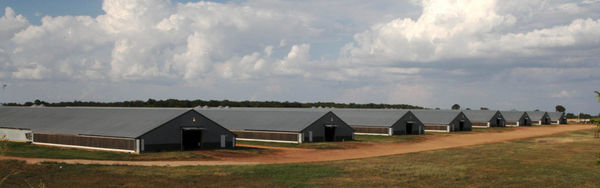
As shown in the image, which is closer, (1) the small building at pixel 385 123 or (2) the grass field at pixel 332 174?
(2) the grass field at pixel 332 174

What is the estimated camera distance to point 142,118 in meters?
56.8

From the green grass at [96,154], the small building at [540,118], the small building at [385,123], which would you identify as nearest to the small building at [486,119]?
the small building at [540,118]

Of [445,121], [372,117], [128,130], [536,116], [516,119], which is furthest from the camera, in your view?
[536,116]

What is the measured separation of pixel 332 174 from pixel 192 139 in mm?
25732

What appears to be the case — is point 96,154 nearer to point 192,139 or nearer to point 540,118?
point 192,139

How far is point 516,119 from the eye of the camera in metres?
148

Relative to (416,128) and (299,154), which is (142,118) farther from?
(416,128)

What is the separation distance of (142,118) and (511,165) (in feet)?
125

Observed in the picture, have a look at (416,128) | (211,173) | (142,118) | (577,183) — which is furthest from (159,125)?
(416,128)

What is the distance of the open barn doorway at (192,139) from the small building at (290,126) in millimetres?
16083

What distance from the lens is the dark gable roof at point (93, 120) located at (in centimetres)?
5376

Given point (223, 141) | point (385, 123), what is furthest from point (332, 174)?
point (385, 123)

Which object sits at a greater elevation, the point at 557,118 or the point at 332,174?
the point at 557,118

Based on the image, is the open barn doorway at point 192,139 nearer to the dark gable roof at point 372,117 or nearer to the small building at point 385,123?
the small building at point 385,123
